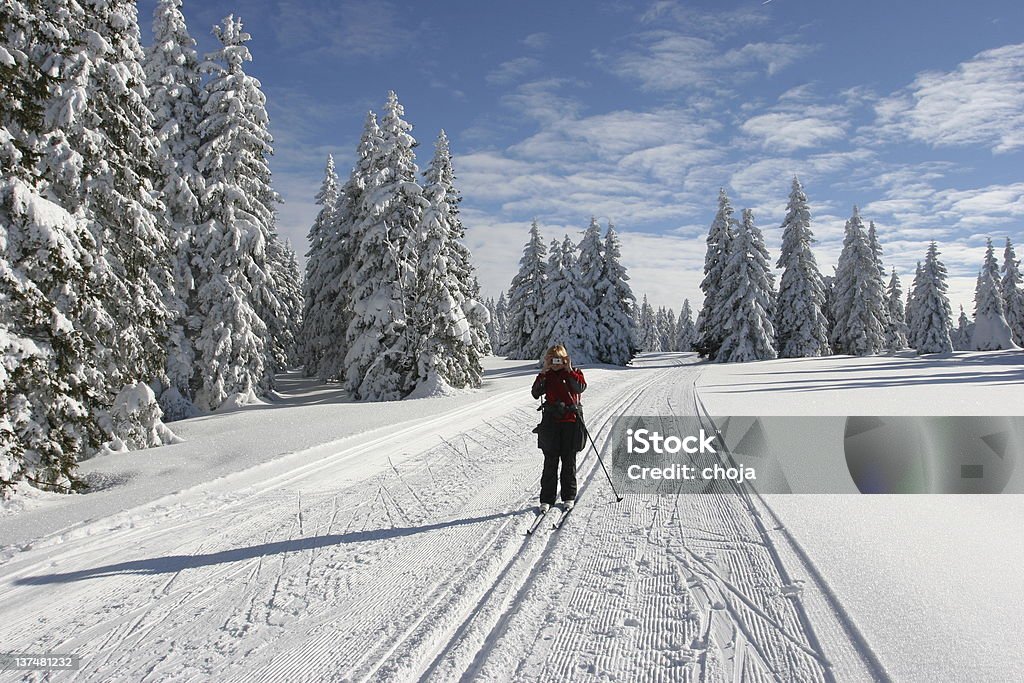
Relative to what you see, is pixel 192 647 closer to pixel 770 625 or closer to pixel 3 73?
pixel 770 625

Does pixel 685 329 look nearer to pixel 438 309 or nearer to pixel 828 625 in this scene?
pixel 438 309

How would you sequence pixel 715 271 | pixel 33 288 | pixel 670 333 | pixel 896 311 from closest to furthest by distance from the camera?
pixel 33 288 < pixel 715 271 < pixel 896 311 < pixel 670 333

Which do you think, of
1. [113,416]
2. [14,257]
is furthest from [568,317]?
[14,257]

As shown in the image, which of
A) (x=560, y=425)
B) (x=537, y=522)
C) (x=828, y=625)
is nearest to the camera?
(x=828, y=625)

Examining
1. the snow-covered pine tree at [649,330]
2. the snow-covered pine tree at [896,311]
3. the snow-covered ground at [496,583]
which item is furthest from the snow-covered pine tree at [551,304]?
the snow-covered pine tree at [649,330]

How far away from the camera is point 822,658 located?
3.46 meters

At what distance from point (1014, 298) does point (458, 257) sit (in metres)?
60.5

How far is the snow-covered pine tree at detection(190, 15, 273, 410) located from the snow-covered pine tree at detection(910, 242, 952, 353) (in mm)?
58322

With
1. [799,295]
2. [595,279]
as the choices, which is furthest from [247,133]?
[799,295]

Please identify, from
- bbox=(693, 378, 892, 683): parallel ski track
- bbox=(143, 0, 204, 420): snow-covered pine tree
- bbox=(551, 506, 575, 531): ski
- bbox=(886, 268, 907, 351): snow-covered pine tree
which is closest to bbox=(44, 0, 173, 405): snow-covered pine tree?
bbox=(143, 0, 204, 420): snow-covered pine tree

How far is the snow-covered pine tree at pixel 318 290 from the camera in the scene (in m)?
31.7

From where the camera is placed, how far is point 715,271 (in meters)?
48.9

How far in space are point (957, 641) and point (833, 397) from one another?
1468 cm

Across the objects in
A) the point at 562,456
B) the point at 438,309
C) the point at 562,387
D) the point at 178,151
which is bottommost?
the point at 562,456
